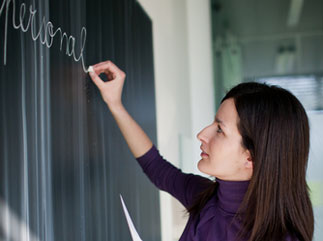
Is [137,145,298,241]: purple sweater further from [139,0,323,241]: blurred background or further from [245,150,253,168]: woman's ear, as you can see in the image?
Answer: [139,0,323,241]: blurred background

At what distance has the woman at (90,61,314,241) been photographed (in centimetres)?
108

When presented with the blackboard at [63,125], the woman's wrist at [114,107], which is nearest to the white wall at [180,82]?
the blackboard at [63,125]

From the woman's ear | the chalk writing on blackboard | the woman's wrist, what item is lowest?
the woman's ear

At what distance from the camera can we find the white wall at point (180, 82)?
231 centimetres

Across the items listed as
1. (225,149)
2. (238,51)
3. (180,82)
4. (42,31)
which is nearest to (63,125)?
(42,31)

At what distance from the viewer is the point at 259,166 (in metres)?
1.08

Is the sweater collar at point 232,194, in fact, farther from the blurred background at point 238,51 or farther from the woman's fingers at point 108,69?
the blurred background at point 238,51

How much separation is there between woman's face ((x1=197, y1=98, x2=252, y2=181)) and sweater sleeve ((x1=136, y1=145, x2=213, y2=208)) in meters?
0.26

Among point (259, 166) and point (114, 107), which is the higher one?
point (114, 107)

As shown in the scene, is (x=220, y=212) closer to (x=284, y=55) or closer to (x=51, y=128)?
(x=51, y=128)

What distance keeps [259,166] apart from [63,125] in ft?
1.65

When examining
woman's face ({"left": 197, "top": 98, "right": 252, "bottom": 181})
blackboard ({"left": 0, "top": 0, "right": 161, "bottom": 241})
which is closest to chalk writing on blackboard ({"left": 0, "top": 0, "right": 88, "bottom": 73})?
blackboard ({"left": 0, "top": 0, "right": 161, "bottom": 241})

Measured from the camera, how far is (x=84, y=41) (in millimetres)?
1179

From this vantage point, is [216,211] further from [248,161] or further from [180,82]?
[180,82]
